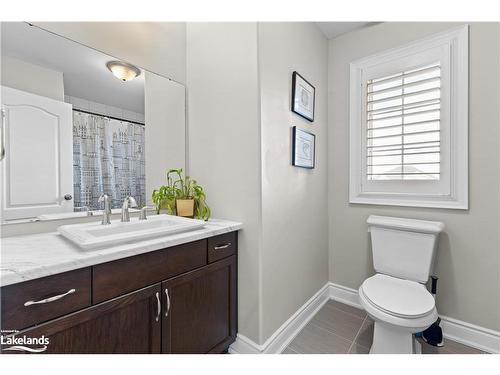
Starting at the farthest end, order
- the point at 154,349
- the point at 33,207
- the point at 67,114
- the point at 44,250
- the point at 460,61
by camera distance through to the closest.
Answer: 1. the point at 460,61
2. the point at 67,114
3. the point at 33,207
4. the point at 154,349
5. the point at 44,250

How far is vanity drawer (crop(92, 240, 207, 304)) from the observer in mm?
942

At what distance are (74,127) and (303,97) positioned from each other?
1506 millimetres

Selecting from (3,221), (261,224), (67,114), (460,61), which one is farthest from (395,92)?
(3,221)

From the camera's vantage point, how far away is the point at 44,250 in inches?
38.3

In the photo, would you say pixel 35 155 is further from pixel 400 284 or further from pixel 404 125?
pixel 404 125

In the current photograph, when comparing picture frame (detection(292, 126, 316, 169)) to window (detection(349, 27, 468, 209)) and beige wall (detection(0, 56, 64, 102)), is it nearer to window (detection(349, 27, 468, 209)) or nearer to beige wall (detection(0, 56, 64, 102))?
window (detection(349, 27, 468, 209))

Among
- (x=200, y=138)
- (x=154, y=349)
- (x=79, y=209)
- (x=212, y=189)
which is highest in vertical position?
(x=200, y=138)

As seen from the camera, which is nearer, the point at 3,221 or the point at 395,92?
the point at 3,221

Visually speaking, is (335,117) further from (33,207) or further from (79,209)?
(33,207)

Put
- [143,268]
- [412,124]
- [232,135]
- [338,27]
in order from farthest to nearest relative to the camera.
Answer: [338,27]
[412,124]
[232,135]
[143,268]

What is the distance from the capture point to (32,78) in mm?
1225

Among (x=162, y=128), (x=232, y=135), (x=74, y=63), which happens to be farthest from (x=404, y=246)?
(x=74, y=63)

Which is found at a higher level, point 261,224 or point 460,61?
point 460,61

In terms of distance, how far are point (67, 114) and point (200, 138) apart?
77 cm
